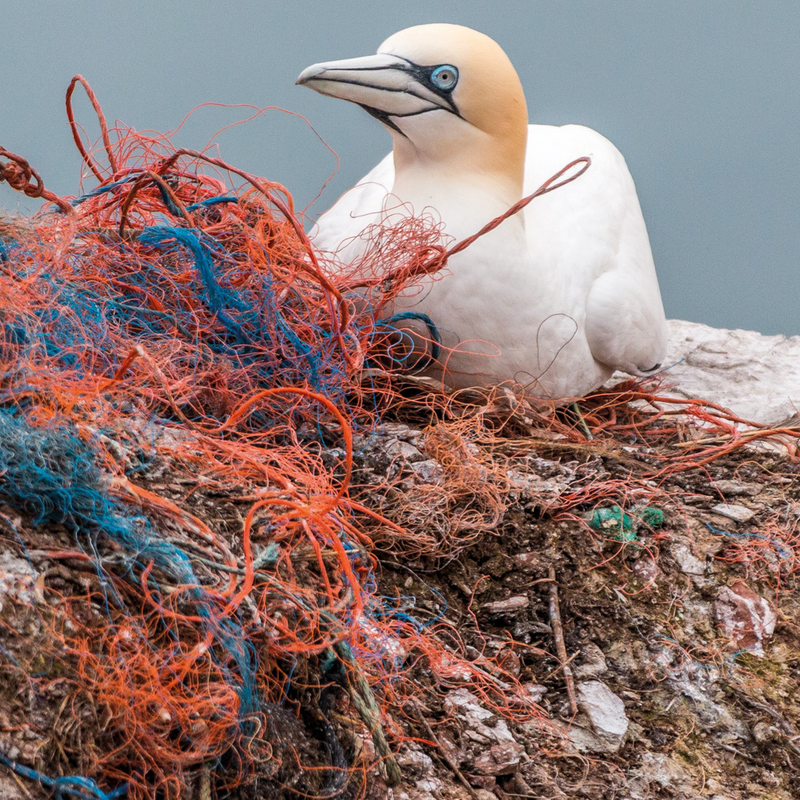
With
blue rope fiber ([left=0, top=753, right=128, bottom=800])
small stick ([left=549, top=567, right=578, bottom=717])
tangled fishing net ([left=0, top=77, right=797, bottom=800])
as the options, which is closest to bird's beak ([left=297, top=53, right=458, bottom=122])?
tangled fishing net ([left=0, top=77, right=797, bottom=800])

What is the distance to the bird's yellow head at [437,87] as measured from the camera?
7.55 feet

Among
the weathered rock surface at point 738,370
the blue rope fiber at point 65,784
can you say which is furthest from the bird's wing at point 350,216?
the blue rope fiber at point 65,784

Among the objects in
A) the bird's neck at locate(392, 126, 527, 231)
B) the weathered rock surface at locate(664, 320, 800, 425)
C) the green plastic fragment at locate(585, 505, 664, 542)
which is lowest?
the weathered rock surface at locate(664, 320, 800, 425)

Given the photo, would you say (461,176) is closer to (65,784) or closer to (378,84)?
(378,84)

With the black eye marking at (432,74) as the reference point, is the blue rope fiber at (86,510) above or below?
below

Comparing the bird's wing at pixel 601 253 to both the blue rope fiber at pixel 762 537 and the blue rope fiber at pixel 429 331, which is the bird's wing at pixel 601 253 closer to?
the blue rope fiber at pixel 429 331

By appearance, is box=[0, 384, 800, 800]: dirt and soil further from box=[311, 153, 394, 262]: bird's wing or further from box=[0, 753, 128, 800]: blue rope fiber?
box=[311, 153, 394, 262]: bird's wing

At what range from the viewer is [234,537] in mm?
1580

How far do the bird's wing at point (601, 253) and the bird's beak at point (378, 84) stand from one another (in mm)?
453

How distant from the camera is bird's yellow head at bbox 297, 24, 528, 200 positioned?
2303 millimetres

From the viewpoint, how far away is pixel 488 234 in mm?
2379

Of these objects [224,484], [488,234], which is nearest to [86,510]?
[224,484]

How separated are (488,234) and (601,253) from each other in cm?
47

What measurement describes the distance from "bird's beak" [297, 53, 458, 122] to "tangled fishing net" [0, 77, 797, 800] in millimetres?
285
